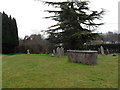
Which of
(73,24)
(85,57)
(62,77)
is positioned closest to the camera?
(62,77)

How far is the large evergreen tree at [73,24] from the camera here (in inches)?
627

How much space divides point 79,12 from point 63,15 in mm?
2464

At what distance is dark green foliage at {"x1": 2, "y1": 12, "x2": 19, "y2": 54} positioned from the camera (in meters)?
21.1

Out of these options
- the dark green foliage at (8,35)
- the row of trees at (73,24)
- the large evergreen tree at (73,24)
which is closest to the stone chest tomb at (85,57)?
the row of trees at (73,24)

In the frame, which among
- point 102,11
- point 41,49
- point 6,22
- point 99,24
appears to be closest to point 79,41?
point 99,24

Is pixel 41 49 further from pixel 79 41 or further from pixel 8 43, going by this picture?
pixel 79 41

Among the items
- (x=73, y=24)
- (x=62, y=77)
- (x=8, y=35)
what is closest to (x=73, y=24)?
(x=73, y=24)

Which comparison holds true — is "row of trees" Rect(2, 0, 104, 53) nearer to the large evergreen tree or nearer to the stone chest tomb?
the large evergreen tree

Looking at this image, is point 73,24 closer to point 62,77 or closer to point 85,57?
point 85,57

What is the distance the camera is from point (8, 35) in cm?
2136

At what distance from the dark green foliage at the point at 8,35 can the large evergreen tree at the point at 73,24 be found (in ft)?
28.6

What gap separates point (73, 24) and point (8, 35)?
40.5 ft

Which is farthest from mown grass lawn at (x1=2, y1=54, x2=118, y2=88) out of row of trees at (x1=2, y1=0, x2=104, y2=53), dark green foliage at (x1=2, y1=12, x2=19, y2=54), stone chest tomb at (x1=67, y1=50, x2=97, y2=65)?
dark green foliage at (x1=2, y1=12, x2=19, y2=54)

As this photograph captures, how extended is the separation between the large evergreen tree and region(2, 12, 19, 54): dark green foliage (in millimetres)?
8710
